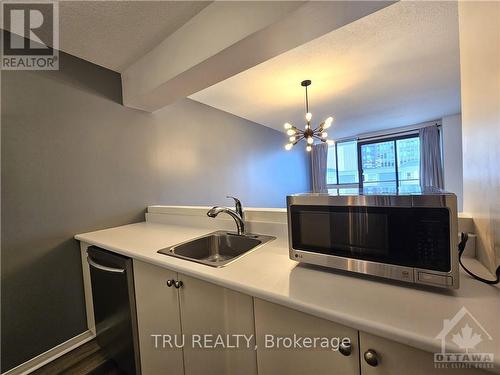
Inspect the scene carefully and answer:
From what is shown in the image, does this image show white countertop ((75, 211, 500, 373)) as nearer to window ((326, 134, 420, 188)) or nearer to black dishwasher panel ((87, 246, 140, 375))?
black dishwasher panel ((87, 246, 140, 375))

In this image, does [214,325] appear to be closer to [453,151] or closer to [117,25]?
[117,25]

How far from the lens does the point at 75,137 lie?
5.59ft

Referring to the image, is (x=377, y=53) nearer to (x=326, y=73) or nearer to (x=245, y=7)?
(x=326, y=73)

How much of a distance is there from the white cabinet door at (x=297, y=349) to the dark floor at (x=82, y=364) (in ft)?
4.10

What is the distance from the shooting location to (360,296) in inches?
26.5

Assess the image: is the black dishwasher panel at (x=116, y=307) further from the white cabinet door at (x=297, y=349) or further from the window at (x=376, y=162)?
the window at (x=376, y=162)

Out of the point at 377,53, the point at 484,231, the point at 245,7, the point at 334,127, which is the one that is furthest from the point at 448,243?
the point at 334,127

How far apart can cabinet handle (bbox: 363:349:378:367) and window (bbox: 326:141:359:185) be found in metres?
5.80

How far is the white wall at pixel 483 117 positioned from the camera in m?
0.64

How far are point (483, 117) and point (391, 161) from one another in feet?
17.2

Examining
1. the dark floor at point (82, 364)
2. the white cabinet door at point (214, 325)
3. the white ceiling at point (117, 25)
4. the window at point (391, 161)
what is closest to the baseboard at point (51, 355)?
the dark floor at point (82, 364)

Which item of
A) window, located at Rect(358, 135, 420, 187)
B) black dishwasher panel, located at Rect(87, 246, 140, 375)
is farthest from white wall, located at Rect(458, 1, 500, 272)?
window, located at Rect(358, 135, 420, 187)

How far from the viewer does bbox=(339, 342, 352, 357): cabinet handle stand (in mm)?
617

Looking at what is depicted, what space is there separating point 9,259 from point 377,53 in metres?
3.28
